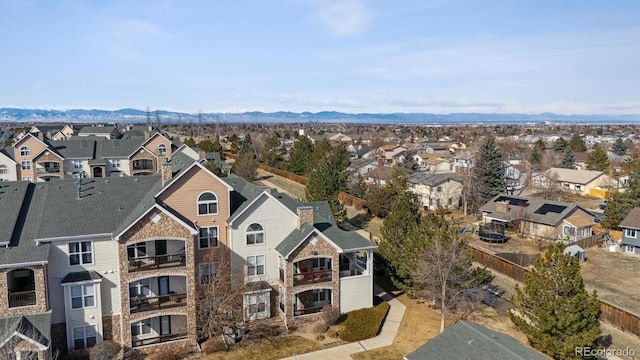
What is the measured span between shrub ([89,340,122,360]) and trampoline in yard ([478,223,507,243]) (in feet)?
139

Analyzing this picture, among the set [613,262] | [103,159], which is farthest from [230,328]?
[103,159]

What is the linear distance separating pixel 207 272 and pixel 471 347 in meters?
16.9

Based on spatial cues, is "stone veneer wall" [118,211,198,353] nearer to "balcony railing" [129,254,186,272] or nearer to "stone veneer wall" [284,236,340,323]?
"balcony railing" [129,254,186,272]

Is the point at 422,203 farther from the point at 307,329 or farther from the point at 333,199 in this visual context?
the point at 307,329

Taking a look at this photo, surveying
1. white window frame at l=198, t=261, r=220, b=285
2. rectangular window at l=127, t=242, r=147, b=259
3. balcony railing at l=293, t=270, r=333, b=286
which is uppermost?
rectangular window at l=127, t=242, r=147, b=259

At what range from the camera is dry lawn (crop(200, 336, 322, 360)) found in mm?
26656

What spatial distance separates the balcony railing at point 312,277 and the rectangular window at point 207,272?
509cm

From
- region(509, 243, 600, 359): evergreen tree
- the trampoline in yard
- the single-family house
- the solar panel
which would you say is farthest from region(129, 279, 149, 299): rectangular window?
the single-family house

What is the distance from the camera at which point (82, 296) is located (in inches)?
1017

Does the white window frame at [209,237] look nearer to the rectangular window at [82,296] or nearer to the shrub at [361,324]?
the rectangular window at [82,296]

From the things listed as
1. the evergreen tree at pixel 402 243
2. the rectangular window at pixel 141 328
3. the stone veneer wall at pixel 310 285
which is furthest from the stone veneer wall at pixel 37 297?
the evergreen tree at pixel 402 243

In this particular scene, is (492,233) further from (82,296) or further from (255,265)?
(82,296)

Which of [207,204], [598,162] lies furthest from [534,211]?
[598,162]

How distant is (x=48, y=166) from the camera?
63.3m
